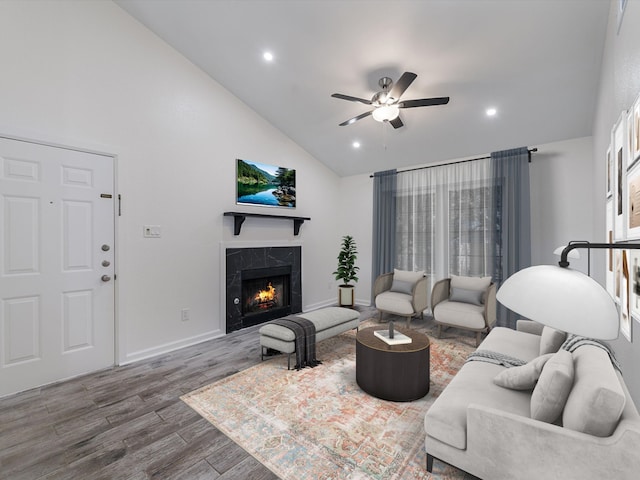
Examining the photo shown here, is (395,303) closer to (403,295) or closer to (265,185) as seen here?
(403,295)

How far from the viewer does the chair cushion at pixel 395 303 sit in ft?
14.0

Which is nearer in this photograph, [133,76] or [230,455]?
[230,455]

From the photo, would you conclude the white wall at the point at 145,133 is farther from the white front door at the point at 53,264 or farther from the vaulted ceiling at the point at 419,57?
the vaulted ceiling at the point at 419,57

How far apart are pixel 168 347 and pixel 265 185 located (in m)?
2.52

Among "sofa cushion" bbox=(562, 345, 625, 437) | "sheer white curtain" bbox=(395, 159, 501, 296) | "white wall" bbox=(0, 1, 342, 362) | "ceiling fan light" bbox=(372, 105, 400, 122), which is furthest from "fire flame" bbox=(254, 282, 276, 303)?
"sofa cushion" bbox=(562, 345, 625, 437)

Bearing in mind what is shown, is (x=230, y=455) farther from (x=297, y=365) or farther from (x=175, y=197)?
(x=175, y=197)

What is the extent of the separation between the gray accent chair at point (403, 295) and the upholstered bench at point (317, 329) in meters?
0.95

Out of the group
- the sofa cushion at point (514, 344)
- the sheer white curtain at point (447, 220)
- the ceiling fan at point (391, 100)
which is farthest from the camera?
the sheer white curtain at point (447, 220)

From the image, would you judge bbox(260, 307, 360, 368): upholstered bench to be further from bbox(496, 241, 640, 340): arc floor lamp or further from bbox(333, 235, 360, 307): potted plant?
bbox(496, 241, 640, 340): arc floor lamp

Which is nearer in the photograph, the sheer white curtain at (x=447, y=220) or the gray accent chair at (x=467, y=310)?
the gray accent chair at (x=467, y=310)

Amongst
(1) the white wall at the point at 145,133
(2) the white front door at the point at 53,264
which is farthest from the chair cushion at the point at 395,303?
(2) the white front door at the point at 53,264

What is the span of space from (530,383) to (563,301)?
131 cm

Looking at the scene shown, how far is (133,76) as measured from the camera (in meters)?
3.20

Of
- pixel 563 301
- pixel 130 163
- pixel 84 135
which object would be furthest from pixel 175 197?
pixel 563 301
